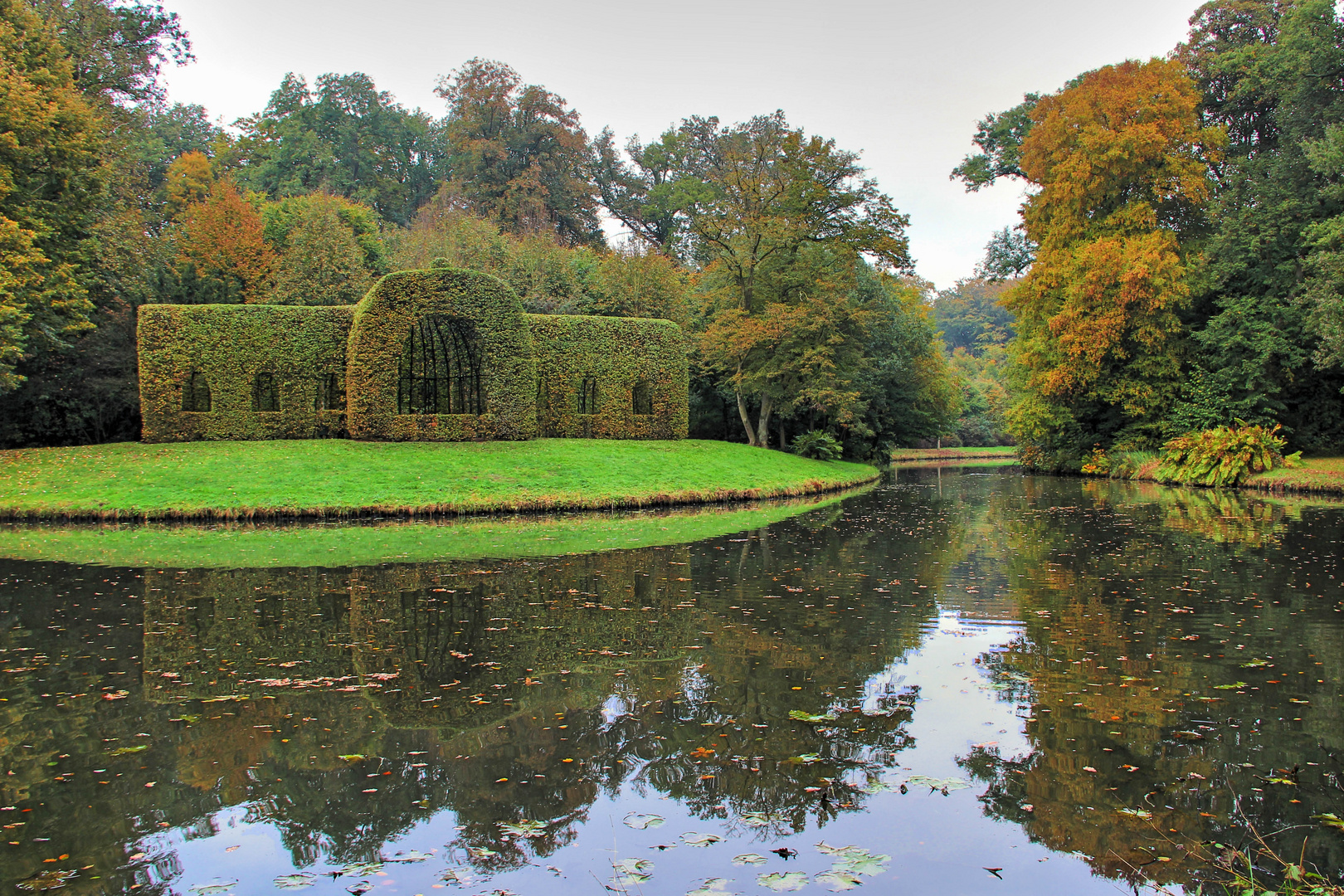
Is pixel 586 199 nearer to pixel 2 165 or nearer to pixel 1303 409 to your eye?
pixel 2 165

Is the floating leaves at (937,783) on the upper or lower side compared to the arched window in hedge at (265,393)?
lower

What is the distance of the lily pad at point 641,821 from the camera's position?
3.91m

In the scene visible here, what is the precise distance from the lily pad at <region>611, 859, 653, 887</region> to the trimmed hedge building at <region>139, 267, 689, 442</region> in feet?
69.6

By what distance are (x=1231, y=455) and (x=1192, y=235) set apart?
8.58 m

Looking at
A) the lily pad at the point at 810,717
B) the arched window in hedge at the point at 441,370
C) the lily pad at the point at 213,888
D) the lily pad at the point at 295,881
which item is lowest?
the lily pad at the point at 295,881

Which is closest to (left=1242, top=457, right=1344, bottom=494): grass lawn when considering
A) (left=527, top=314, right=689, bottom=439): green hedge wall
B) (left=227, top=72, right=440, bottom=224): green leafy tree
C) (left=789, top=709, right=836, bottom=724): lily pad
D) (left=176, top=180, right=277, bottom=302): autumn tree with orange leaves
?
(left=527, top=314, right=689, bottom=439): green hedge wall

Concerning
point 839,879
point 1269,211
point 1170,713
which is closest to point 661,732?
point 839,879

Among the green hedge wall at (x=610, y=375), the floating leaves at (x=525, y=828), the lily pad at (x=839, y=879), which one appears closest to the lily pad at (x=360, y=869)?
the floating leaves at (x=525, y=828)

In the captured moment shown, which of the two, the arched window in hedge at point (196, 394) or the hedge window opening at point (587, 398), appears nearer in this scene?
the arched window in hedge at point (196, 394)

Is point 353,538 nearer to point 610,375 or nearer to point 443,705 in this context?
point 443,705

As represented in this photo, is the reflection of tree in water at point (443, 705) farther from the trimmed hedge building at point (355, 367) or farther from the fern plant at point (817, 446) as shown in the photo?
the fern plant at point (817, 446)

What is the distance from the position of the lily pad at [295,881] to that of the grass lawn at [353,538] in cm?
799

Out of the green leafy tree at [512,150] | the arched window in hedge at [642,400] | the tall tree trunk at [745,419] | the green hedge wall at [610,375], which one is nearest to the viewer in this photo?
the green hedge wall at [610,375]

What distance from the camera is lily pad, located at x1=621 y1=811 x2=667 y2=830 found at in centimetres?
391
